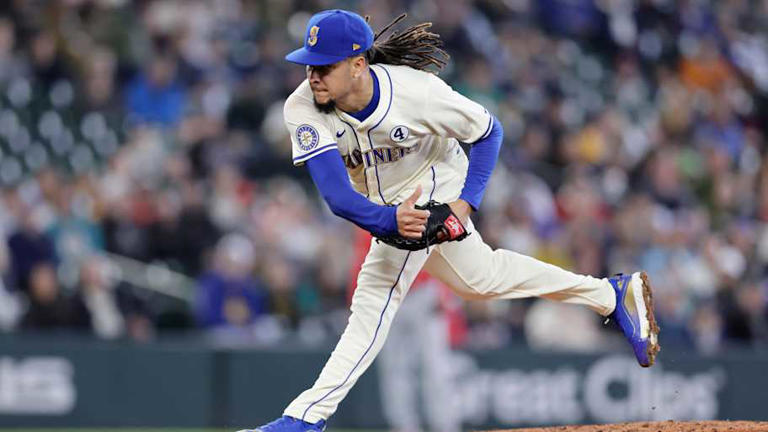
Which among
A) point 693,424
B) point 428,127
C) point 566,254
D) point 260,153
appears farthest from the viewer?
point 260,153

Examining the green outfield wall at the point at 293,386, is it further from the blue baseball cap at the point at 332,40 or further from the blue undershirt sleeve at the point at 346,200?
the blue baseball cap at the point at 332,40

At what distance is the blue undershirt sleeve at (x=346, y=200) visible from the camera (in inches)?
237

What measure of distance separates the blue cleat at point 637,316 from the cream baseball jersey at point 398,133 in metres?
1.04

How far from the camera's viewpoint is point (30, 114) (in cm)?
1304

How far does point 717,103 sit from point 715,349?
4.31m

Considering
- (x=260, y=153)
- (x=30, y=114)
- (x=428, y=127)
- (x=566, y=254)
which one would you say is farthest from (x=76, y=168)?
(x=428, y=127)

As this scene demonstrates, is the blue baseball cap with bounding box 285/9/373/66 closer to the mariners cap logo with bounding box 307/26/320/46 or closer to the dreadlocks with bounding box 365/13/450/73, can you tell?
the mariners cap logo with bounding box 307/26/320/46

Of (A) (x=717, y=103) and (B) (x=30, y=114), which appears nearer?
(B) (x=30, y=114)

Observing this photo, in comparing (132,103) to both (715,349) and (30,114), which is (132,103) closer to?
(30,114)

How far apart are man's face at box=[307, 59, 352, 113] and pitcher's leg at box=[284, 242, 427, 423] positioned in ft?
2.70

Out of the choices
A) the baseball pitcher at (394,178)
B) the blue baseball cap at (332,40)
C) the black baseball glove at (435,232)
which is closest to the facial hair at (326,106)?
the baseball pitcher at (394,178)

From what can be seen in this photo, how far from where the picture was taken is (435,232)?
20.1 feet

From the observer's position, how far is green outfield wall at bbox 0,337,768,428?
37.6 feet

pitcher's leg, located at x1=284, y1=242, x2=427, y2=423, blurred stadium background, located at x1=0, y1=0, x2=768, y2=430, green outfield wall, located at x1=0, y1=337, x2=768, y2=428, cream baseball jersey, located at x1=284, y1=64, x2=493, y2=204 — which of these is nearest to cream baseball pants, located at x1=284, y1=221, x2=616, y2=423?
pitcher's leg, located at x1=284, y1=242, x2=427, y2=423
